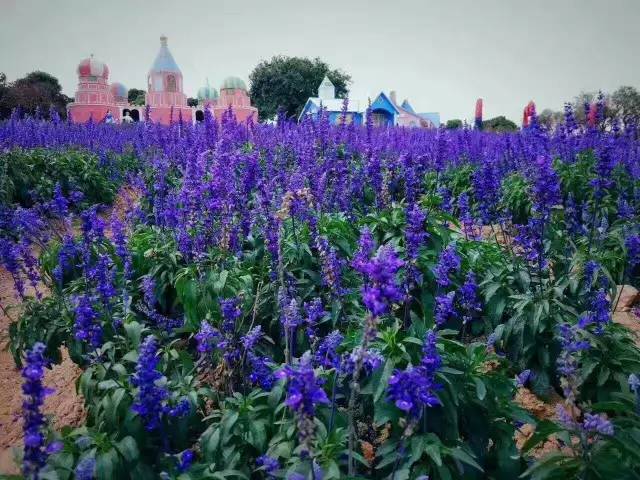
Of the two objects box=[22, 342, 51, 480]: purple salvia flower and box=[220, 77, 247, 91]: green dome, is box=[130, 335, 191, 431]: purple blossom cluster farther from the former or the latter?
box=[220, 77, 247, 91]: green dome

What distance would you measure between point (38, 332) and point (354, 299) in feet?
7.41

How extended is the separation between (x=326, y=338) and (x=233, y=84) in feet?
182

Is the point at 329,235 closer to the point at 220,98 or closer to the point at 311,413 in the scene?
the point at 311,413

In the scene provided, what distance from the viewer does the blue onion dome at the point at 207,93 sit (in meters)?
60.1

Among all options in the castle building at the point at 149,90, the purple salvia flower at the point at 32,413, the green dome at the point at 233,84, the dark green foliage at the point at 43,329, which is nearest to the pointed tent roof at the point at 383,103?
the castle building at the point at 149,90

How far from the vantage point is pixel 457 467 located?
213 centimetres

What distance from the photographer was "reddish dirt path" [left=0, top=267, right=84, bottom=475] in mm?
3324

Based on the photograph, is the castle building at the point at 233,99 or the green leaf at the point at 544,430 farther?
the castle building at the point at 233,99

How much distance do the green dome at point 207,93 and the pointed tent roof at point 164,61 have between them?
1211 centimetres

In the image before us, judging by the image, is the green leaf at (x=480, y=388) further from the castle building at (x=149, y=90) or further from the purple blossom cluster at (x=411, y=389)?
the castle building at (x=149, y=90)

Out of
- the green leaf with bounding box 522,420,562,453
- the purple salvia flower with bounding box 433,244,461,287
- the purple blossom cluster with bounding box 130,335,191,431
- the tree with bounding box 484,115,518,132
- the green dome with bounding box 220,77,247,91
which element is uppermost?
the green dome with bounding box 220,77,247,91

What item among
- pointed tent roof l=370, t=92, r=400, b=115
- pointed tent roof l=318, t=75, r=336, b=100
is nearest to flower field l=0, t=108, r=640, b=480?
pointed tent roof l=370, t=92, r=400, b=115

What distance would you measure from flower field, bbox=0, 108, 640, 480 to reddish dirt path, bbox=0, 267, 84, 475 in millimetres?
220

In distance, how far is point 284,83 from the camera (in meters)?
56.8
